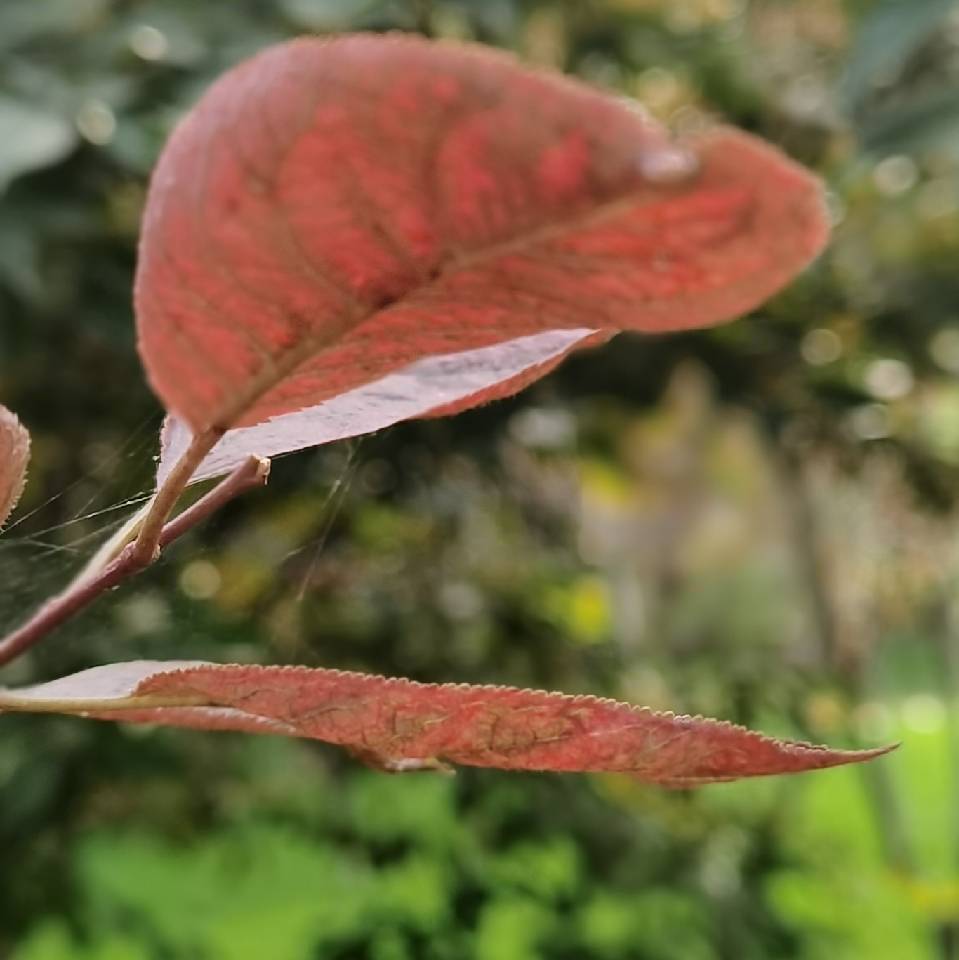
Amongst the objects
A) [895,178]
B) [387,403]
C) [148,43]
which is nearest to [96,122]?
[148,43]

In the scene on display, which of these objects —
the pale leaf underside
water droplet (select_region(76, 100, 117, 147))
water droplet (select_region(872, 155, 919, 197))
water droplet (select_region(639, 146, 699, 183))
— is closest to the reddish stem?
the pale leaf underside

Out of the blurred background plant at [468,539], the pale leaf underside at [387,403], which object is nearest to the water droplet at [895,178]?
the blurred background plant at [468,539]

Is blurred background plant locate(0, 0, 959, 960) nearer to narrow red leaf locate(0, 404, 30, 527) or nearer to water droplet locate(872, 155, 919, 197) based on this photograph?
water droplet locate(872, 155, 919, 197)

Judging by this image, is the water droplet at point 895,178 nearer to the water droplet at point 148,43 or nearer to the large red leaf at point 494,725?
the water droplet at point 148,43

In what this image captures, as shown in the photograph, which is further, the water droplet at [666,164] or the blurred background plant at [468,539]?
the blurred background plant at [468,539]

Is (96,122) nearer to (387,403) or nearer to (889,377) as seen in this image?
(387,403)

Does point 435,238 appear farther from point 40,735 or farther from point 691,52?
point 691,52
